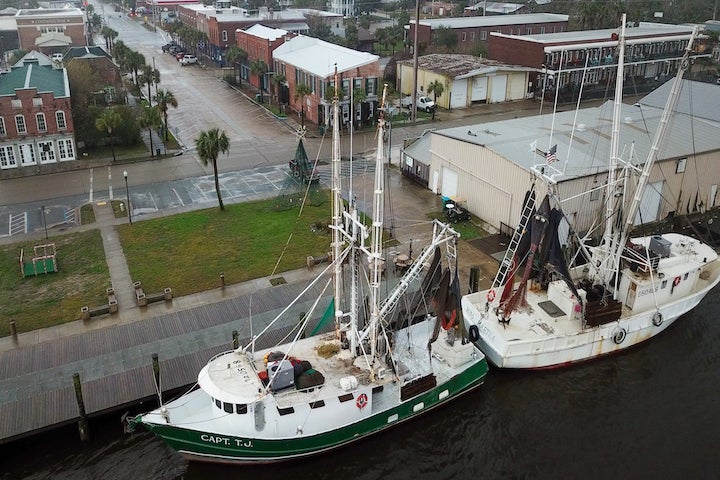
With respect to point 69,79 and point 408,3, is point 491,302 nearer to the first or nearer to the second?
point 69,79

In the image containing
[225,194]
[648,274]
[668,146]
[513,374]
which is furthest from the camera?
[225,194]

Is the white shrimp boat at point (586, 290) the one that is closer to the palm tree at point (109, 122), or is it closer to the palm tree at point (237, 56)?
the palm tree at point (109, 122)

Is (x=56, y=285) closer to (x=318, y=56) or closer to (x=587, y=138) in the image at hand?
(x=587, y=138)

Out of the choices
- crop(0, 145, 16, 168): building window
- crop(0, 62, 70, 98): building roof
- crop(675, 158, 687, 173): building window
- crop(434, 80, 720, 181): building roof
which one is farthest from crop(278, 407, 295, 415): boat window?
crop(0, 62, 70, 98): building roof

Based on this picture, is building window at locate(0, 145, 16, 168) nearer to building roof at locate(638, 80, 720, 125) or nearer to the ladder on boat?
the ladder on boat

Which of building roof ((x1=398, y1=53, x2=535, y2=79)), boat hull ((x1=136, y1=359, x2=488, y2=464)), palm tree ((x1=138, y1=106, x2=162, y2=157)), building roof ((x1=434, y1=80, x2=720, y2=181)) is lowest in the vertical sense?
boat hull ((x1=136, y1=359, x2=488, y2=464))

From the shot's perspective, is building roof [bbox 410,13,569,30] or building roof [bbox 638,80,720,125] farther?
building roof [bbox 410,13,569,30]

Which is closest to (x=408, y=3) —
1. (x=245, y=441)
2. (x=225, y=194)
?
(x=225, y=194)
